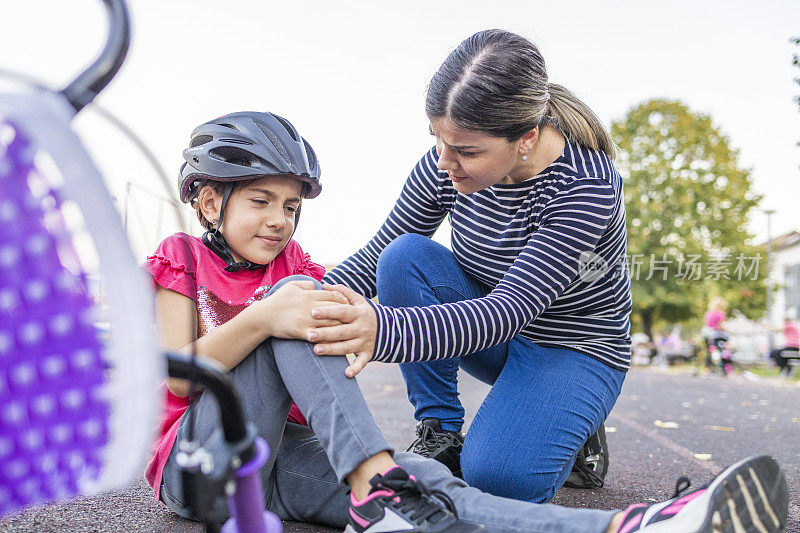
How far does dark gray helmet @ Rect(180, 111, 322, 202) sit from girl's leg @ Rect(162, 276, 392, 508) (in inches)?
21.2

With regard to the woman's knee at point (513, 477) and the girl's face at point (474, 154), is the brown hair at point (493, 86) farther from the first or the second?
the woman's knee at point (513, 477)

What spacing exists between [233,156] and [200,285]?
0.44 m

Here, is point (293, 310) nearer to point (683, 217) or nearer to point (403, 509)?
point (403, 509)

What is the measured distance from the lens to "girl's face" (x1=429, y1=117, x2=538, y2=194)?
2023 mm

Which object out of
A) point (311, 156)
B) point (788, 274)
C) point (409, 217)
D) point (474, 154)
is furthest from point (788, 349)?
point (788, 274)

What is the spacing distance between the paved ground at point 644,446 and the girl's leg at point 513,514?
1.83 feet

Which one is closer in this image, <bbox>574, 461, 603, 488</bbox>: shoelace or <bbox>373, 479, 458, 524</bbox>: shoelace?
<bbox>373, 479, 458, 524</bbox>: shoelace

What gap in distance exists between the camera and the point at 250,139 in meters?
2.07

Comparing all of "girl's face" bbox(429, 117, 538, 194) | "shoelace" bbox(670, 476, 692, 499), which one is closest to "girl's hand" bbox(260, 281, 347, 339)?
"girl's face" bbox(429, 117, 538, 194)

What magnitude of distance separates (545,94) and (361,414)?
4.12ft

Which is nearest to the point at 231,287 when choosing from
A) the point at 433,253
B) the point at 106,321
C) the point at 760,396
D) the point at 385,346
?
the point at 385,346

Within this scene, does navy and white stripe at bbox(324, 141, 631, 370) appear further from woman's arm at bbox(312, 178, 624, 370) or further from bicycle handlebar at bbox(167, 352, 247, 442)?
bicycle handlebar at bbox(167, 352, 247, 442)

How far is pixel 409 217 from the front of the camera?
2568mm

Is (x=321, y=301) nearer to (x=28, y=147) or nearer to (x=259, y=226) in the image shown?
(x=259, y=226)
